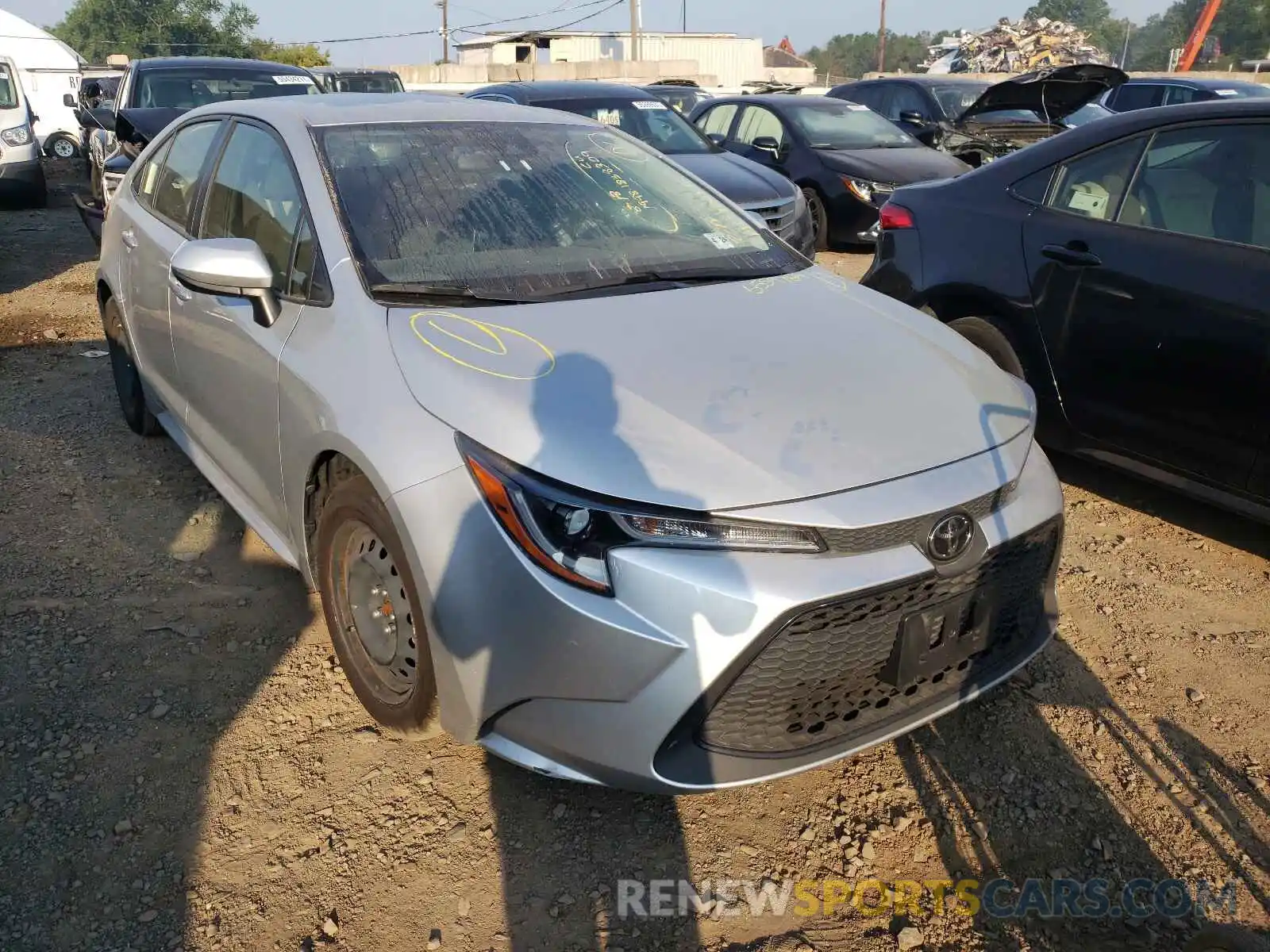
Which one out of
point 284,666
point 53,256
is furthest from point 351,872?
point 53,256

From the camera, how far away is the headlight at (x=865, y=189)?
864 cm

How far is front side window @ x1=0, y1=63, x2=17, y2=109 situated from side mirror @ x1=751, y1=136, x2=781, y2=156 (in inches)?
330

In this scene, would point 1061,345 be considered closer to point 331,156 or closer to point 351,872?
point 331,156

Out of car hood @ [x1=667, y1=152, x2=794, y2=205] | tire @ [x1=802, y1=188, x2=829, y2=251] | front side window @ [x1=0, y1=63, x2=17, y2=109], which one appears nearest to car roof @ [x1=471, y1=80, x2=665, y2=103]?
car hood @ [x1=667, y1=152, x2=794, y2=205]

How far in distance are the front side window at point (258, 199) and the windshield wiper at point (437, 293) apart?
14.9 inches

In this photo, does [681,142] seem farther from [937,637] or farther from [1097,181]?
[937,637]

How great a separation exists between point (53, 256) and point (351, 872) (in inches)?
357

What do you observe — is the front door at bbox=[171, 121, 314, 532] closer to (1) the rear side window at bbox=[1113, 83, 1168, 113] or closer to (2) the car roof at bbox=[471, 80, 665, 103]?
(2) the car roof at bbox=[471, 80, 665, 103]

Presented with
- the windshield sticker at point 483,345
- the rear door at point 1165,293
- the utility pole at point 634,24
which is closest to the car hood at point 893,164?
the rear door at point 1165,293

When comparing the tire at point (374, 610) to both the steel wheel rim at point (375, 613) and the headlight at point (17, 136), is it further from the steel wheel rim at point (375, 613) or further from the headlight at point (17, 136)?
the headlight at point (17, 136)

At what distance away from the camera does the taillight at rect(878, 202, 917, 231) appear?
14.5 feet

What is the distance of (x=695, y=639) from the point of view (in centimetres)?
187

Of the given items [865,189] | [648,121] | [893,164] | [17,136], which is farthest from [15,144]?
[893,164]

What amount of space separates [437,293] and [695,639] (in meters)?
1.23
